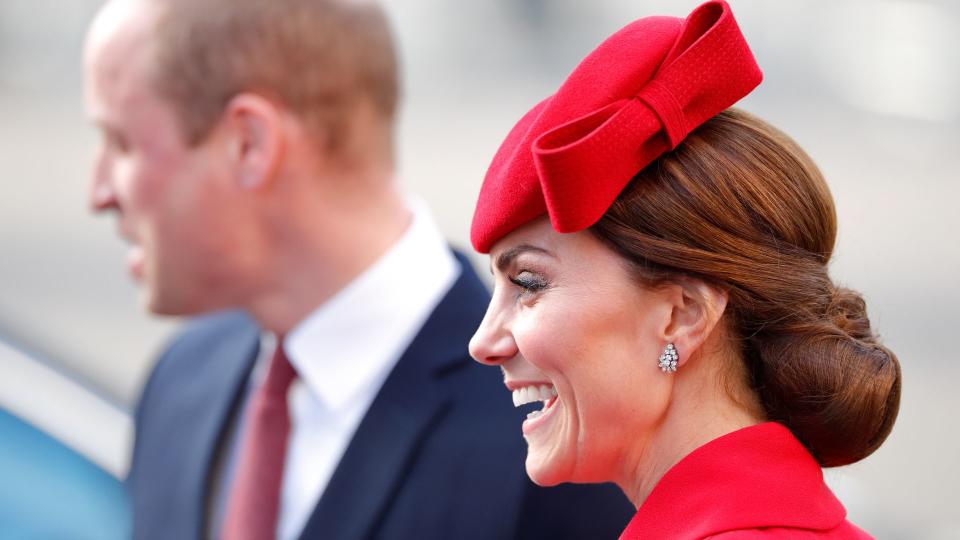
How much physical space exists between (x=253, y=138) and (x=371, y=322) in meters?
0.39

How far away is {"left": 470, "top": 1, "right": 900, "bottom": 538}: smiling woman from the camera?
4.64 ft

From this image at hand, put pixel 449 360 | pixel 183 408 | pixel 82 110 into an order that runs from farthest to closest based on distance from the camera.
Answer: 1. pixel 82 110
2. pixel 183 408
3. pixel 449 360

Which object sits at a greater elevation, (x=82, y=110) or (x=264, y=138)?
(x=264, y=138)

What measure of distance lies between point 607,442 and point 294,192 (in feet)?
3.25

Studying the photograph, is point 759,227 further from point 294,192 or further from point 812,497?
point 294,192

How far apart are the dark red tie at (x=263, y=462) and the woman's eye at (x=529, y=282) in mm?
876

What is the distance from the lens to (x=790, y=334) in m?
1.47

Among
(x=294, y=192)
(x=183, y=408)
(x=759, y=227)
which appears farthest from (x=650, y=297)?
(x=183, y=408)

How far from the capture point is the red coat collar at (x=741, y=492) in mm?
1406

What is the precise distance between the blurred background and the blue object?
1.03 ft

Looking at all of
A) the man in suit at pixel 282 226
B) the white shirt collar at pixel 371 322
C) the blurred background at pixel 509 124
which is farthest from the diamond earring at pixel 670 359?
the blurred background at pixel 509 124

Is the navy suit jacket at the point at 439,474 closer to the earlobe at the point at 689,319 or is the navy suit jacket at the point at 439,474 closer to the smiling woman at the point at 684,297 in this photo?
the smiling woman at the point at 684,297

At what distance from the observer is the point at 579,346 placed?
1453mm

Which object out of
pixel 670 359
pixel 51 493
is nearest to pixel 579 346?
pixel 670 359
